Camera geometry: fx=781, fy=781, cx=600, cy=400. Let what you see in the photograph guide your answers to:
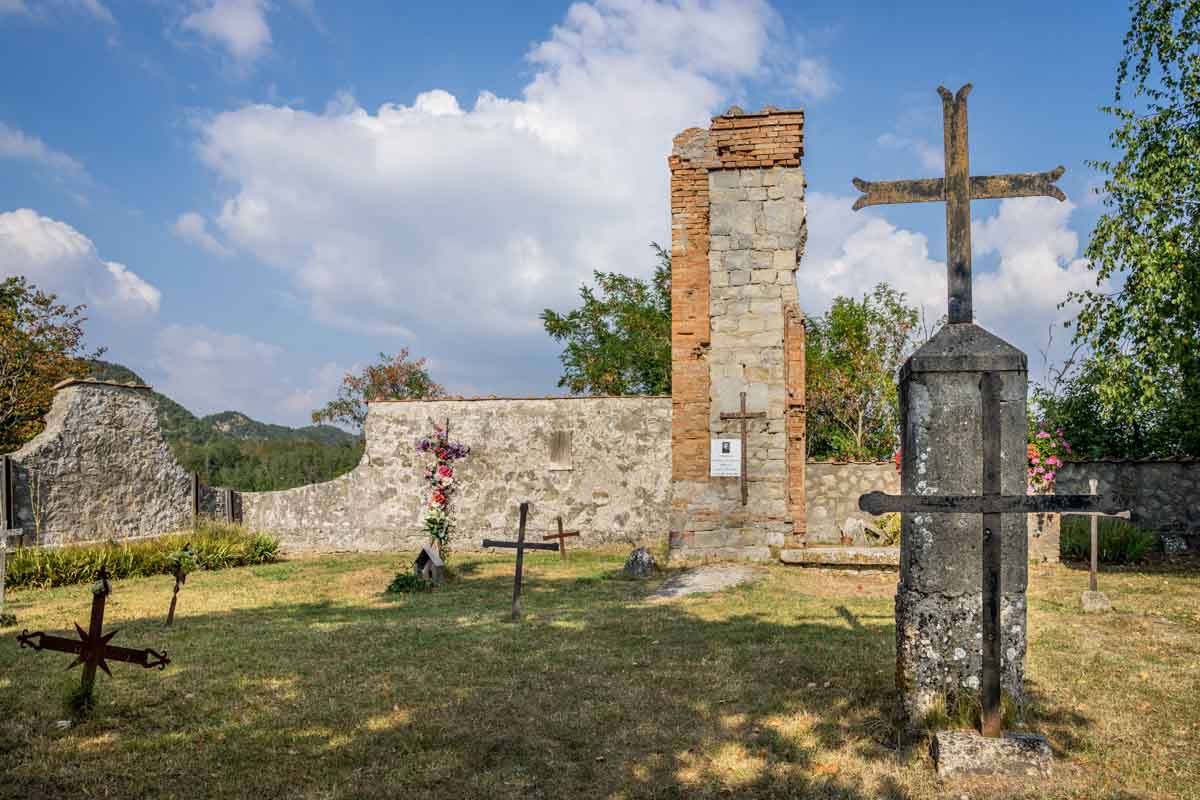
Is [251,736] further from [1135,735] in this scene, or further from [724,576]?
[724,576]

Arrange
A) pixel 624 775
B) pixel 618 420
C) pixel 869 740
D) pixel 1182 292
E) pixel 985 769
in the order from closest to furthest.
→ pixel 985 769
pixel 624 775
pixel 869 740
pixel 1182 292
pixel 618 420

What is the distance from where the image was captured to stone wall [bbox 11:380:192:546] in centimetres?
1341

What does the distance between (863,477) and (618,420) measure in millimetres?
4903

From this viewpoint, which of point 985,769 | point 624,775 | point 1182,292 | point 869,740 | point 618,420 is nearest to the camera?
point 985,769

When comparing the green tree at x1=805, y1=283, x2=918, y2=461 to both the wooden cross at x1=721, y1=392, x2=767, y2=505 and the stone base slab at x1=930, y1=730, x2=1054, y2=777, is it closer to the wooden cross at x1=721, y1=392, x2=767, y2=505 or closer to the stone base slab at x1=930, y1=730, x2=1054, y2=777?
the wooden cross at x1=721, y1=392, x2=767, y2=505

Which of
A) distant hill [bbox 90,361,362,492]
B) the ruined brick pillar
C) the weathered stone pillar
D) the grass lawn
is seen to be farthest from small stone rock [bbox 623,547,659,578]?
distant hill [bbox 90,361,362,492]

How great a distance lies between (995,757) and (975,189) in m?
3.13

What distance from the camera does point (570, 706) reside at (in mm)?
5141

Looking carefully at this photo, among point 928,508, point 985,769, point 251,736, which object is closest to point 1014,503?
point 928,508

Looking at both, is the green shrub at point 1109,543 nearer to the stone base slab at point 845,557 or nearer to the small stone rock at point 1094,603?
the stone base slab at point 845,557

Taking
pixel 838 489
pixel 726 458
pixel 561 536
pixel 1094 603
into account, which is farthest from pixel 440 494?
pixel 1094 603

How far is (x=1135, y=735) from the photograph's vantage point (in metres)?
4.46

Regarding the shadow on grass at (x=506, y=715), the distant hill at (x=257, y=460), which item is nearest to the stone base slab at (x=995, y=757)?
the shadow on grass at (x=506, y=715)

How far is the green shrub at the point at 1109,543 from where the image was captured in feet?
42.5
